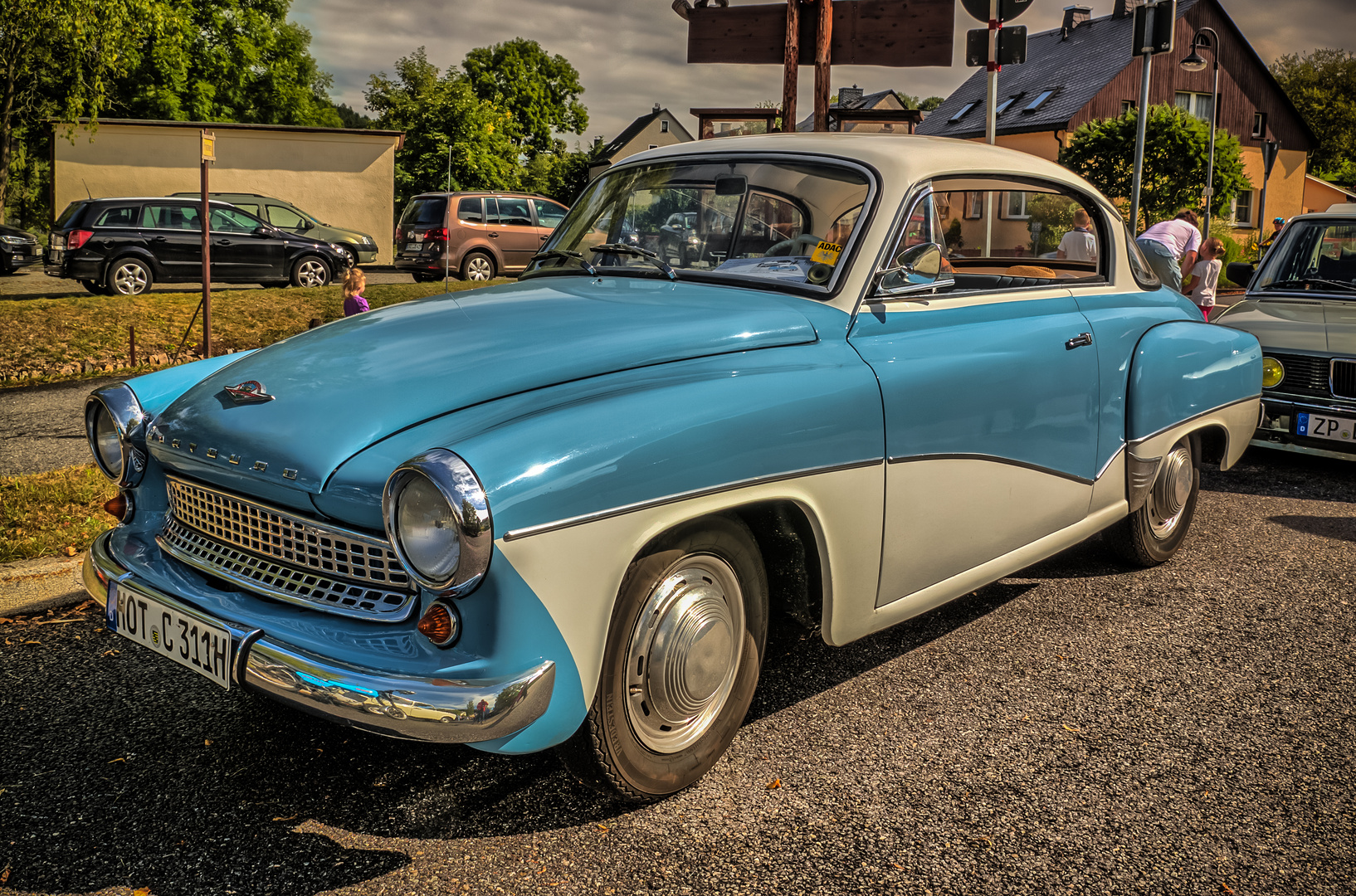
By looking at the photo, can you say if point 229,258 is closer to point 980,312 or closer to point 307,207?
point 307,207

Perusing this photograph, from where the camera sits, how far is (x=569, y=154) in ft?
226

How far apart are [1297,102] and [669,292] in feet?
251

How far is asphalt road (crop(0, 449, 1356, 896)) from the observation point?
2578 millimetres

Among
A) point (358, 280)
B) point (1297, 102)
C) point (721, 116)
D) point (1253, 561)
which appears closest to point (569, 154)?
point (1297, 102)

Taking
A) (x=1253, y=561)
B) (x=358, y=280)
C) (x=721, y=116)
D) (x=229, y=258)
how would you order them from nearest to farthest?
(x=1253, y=561)
(x=358, y=280)
(x=721, y=116)
(x=229, y=258)

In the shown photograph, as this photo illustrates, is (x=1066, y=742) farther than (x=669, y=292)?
No

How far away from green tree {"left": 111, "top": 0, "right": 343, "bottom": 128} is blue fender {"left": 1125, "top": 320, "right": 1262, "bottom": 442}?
4904cm

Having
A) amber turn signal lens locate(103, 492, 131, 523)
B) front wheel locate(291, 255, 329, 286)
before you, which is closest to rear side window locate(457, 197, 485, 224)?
front wheel locate(291, 255, 329, 286)

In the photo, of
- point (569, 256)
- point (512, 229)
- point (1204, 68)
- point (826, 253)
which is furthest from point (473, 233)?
point (1204, 68)

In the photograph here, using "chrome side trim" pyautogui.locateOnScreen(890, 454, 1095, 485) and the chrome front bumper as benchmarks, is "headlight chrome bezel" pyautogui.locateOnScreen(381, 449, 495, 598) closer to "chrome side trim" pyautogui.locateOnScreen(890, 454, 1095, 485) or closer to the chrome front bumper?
the chrome front bumper

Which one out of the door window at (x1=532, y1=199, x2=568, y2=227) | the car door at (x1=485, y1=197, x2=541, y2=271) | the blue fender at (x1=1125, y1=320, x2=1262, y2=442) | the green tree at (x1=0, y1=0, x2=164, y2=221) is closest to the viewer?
the blue fender at (x1=1125, y1=320, x2=1262, y2=442)

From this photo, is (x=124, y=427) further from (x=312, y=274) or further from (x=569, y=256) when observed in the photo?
(x=312, y=274)

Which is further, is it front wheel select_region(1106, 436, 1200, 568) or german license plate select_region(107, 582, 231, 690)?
front wheel select_region(1106, 436, 1200, 568)

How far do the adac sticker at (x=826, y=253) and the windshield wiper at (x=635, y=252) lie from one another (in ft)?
1.56
